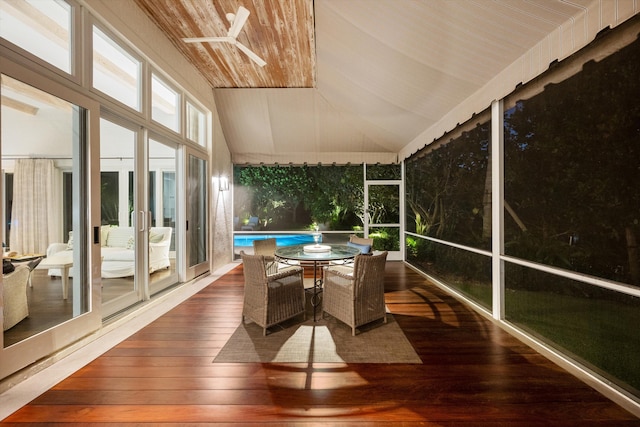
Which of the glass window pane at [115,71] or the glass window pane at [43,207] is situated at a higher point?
the glass window pane at [115,71]

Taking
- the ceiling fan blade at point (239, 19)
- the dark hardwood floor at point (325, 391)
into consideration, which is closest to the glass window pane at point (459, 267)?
the dark hardwood floor at point (325, 391)

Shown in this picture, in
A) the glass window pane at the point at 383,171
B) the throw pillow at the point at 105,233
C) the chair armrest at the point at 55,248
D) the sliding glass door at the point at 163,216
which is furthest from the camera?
the glass window pane at the point at 383,171

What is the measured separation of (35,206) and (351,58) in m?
3.66

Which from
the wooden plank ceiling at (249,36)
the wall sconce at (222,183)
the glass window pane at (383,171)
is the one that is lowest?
the wall sconce at (222,183)

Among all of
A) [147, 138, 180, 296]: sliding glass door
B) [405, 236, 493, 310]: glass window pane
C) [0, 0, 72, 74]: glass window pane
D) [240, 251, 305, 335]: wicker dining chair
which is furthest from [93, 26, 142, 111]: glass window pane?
[405, 236, 493, 310]: glass window pane

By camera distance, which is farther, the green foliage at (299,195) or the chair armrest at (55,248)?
the green foliage at (299,195)

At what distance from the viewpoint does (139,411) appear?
166 cm

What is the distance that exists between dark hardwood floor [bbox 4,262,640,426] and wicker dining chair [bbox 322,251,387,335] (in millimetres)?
491

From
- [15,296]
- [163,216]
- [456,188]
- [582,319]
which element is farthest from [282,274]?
[456,188]

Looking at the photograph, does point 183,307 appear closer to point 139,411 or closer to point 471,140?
point 139,411

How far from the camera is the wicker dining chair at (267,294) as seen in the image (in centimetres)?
269

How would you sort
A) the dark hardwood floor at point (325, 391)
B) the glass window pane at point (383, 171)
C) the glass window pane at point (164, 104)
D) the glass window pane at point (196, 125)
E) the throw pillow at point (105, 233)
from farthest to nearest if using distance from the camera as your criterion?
the glass window pane at point (383, 171) → the glass window pane at point (196, 125) → the glass window pane at point (164, 104) → the throw pillow at point (105, 233) → the dark hardwood floor at point (325, 391)

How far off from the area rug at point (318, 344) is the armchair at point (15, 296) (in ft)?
4.86

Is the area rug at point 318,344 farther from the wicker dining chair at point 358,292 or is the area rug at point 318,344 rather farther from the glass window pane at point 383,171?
the glass window pane at point 383,171
